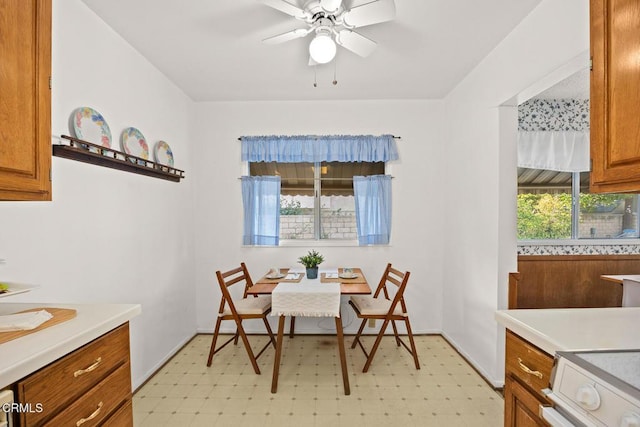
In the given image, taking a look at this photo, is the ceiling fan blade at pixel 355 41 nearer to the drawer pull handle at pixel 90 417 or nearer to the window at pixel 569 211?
the drawer pull handle at pixel 90 417

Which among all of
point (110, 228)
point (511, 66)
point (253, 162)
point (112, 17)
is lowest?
point (110, 228)

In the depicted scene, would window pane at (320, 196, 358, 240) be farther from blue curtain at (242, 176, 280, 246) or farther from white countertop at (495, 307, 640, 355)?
white countertop at (495, 307, 640, 355)

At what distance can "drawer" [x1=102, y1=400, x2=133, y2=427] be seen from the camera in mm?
1173

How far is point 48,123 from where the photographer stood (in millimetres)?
1151

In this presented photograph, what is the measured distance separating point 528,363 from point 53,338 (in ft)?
5.60

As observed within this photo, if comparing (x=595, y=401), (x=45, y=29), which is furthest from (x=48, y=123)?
(x=595, y=401)

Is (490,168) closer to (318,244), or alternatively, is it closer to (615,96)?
(615,96)

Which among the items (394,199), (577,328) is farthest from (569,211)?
(577,328)

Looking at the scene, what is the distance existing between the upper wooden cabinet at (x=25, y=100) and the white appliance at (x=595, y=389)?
1.88 metres

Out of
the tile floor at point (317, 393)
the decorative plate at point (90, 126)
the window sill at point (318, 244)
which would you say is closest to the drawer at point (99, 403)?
the tile floor at point (317, 393)

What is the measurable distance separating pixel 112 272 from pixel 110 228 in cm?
30

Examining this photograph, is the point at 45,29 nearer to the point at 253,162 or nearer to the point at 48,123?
the point at 48,123

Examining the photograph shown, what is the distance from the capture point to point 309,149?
3.26 metres

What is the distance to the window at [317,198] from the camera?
340cm
